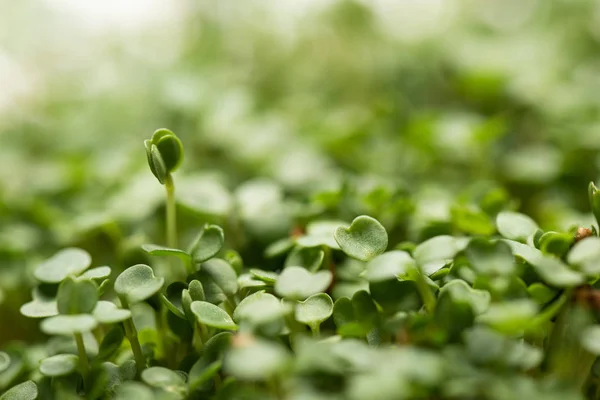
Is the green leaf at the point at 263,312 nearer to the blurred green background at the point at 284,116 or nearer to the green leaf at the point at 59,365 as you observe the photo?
the green leaf at the point at 59,365

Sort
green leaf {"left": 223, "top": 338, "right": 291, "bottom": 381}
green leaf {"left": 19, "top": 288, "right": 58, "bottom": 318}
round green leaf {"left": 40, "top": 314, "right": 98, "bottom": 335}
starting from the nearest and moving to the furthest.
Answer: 1. green leaf {"left": 223, "top": 338, "right": 291, "bottom": 381}
2. round green leaf {"left": 40, "top": 314, "right": 98, "bottom": 335}
3. green leaf {"left": 19, "top": 288, "right": 58, "bottom": 318}

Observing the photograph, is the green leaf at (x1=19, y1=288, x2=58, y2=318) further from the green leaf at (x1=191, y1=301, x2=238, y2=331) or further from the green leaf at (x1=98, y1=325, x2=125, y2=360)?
the green leaf at (x1=191, y1=301, x2=238, y2=331)

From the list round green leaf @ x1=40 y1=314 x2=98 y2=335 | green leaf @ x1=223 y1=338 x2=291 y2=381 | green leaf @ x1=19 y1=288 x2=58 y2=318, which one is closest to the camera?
green leaf @ x1=223 y1=338 x2=291 y2=381

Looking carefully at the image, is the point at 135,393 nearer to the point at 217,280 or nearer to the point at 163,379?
the point at 163,379

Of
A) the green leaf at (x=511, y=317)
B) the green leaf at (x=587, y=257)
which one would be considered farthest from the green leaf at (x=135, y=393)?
the green leaf at (x=587, y=257)

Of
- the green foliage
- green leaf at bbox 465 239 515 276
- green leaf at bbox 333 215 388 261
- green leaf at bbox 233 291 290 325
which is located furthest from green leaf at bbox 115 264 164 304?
green leaf at bbox 465 239 515 276

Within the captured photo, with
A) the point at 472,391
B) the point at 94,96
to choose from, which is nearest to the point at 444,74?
the point at 94,96
